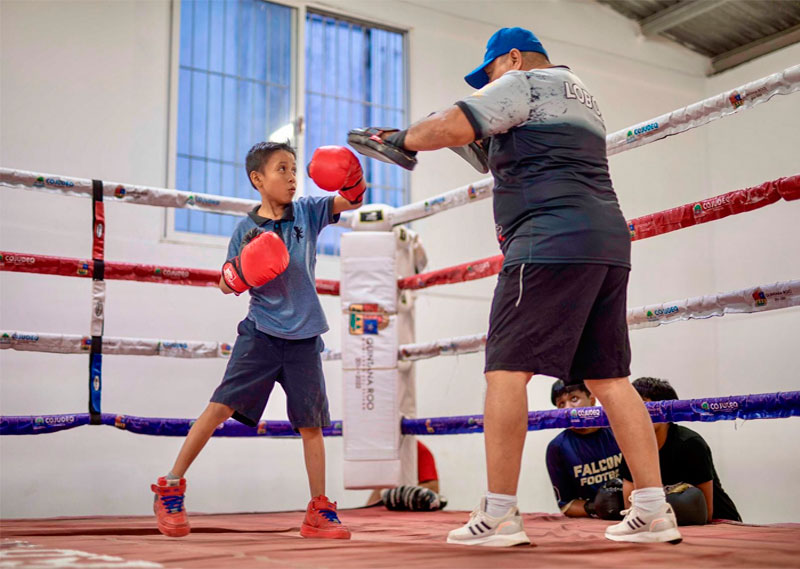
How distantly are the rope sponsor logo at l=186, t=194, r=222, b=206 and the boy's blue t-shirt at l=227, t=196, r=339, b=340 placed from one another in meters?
0.68

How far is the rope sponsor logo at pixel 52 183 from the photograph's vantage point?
9.06 feet

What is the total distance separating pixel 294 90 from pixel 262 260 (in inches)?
119

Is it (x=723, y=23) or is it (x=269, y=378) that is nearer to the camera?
(x=269, y=378)

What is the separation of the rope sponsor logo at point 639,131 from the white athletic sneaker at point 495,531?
4.00 ft

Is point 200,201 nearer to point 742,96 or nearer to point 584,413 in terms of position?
point 584,413

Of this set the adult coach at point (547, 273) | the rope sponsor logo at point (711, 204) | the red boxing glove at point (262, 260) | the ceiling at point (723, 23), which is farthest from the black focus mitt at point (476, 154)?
the ceiling at point (723, 23)

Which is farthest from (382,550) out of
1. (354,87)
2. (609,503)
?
(354,87)

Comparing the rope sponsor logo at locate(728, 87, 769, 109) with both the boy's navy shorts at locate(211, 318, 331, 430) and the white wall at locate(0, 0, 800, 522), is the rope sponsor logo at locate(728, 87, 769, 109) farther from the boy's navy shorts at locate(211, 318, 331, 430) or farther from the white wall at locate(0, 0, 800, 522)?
the white wall at locate(0, 0, 800, 522)

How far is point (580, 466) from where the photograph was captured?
2.85 metres

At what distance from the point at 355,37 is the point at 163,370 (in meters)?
2.42

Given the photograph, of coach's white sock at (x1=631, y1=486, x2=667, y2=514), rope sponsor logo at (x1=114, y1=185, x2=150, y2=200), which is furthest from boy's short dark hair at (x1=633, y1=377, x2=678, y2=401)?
rope sponsor logo at (x1=114, y1=185, x2=150, y2=200)

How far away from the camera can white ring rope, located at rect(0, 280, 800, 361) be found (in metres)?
2.12

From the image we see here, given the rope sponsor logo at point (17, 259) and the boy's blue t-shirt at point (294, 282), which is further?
the rope sponsor logo at point (17, 259)

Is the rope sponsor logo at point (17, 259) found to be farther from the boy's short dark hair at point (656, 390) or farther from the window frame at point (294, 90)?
the boy's short dark hair at point (656, 390)
